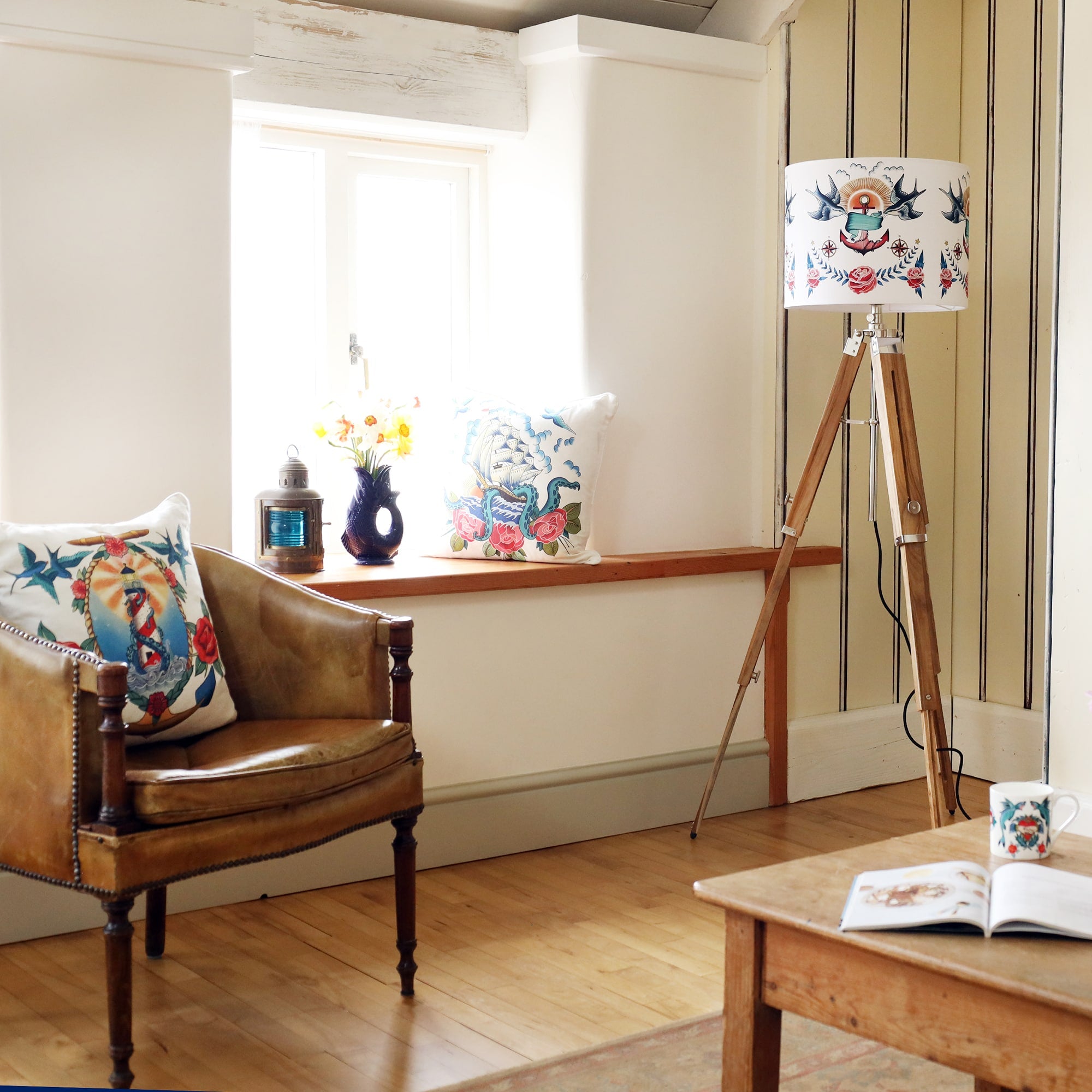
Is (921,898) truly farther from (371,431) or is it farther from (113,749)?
(371,431)

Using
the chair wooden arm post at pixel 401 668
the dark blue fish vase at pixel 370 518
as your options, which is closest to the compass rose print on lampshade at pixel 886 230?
the dark blue fish vase at pixel 370 518

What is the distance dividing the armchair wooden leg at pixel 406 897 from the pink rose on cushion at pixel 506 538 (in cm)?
99

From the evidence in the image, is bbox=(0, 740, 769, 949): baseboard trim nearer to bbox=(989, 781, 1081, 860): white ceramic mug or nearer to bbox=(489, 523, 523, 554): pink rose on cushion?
bbox=(489, 523, 523, 554): pink rose on cushion

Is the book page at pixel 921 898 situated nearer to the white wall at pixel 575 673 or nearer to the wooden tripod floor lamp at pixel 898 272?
the wooden tripod floor lamp at pixel 898 272

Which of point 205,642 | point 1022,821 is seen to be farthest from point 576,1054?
point 205,642

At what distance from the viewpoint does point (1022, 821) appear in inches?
69.7

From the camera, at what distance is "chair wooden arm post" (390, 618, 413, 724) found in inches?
97.3

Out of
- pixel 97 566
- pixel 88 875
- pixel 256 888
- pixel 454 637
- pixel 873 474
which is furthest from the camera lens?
pixel 873 474

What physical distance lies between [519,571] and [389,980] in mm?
1042

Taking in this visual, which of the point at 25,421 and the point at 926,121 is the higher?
the point at 926,121

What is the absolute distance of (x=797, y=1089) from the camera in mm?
2068

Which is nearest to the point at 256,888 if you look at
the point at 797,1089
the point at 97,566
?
the point at 97,566

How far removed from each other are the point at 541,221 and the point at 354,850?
1.69 meters

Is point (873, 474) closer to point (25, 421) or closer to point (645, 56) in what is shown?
point (645, 56)
